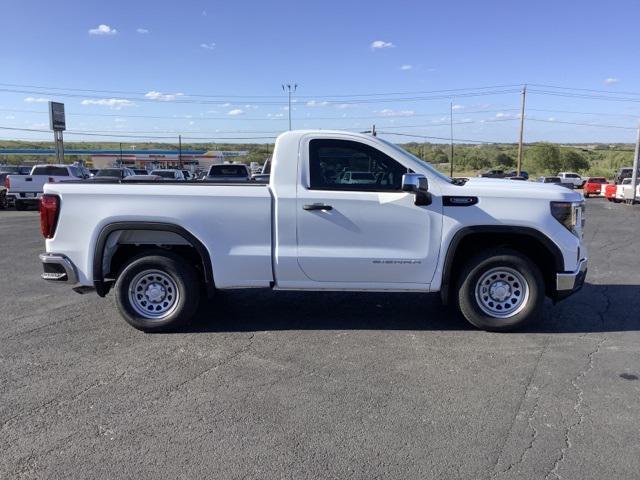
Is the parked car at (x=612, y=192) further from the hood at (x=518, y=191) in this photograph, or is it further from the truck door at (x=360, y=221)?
the truck door at (x=360, y=221)

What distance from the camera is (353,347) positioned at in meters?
5.20

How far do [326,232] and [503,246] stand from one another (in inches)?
73.2

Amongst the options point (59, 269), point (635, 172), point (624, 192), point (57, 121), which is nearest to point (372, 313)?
point (59, 269)

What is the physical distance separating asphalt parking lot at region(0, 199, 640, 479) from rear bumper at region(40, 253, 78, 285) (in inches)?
23.1

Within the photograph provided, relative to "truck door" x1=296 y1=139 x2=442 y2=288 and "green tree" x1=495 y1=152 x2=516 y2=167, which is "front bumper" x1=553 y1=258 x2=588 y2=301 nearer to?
"truck door" x1=296 y1=139 x2=442 y2=288

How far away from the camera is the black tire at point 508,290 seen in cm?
548

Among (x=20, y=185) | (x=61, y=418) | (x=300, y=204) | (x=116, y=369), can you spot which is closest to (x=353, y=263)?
(x=300, y=204)

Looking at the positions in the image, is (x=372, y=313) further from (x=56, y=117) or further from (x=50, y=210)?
(x=56, y=117)

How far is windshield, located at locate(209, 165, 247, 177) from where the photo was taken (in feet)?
72.5

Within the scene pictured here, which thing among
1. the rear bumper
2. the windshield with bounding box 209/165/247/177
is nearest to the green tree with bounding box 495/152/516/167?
the windshield with bounding box 209/165/247/177

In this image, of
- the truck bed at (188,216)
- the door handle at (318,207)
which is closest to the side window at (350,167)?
the door handle at (318,207)

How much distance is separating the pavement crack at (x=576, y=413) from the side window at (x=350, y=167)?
92.9 inches

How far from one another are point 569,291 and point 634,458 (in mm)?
2483

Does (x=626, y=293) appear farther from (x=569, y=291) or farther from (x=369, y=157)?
(x=369, y=157)
